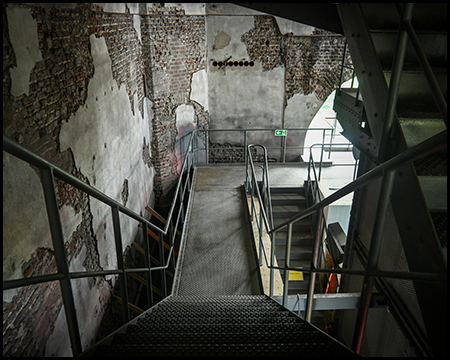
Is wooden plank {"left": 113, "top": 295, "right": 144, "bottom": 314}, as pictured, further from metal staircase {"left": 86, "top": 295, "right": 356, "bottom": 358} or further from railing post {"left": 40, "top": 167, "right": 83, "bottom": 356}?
railing post {"left": 40, "top": 167, "right": 83, "bottom": 356}

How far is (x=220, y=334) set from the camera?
7.48 feet

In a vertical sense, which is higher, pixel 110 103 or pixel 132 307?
pixel 110 103

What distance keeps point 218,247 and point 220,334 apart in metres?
3.04

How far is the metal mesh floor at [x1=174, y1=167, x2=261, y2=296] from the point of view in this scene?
4531mm

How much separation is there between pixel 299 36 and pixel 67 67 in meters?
6.35

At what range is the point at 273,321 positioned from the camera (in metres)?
2.79

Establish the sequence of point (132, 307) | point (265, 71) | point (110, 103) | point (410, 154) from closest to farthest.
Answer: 1. point (410, 154)
2. point (110, 103)
3. point (132, 307)
4. point (265, 71)

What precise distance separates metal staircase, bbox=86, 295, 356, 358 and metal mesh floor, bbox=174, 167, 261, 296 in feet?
3.04

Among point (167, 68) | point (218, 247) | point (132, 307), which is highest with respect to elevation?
point (167, 68)

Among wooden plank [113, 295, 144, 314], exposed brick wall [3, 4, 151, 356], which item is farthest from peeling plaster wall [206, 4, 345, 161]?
wooden plank [113, 295, 144, 314]

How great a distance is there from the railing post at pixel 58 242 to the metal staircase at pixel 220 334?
0.29 meters

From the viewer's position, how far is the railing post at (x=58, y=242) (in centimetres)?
145

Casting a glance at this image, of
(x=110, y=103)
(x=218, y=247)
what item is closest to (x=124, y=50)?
(x=110, y=103)

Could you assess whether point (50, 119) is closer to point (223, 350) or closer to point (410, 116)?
point (223, 350)
